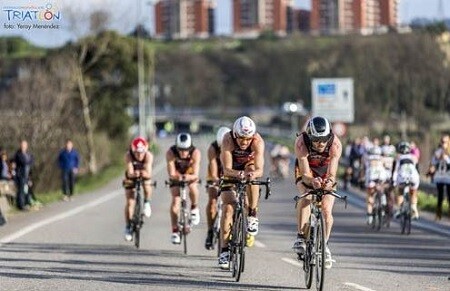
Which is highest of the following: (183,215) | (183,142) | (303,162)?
(303,162)

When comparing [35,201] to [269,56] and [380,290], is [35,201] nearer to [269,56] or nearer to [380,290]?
[380,290]

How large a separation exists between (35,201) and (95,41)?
3185 centimetres

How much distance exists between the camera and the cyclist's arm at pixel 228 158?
47.0ft

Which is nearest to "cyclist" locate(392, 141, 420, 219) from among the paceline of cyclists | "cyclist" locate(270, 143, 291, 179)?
the paceline of cyclists

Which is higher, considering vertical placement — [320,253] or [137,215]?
[320,253]

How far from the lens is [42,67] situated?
62.4 meters

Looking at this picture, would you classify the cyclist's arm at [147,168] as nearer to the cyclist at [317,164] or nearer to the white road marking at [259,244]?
the white road marking at [259,244]

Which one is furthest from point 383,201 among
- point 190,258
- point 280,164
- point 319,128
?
point 280,164

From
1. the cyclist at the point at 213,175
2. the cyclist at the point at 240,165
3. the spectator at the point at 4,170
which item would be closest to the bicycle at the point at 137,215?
the cyclist at the point at 213,175

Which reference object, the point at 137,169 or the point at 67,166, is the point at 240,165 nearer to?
the point at 137,169

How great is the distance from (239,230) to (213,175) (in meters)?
3.04

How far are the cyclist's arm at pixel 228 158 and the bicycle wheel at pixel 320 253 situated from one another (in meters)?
1.88

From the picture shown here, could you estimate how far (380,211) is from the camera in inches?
911

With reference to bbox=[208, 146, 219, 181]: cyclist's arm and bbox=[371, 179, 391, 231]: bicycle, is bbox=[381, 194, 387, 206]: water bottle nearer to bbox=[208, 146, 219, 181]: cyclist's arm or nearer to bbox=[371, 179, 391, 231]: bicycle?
bbox=[371, 179, 391, 231]: bicycle
